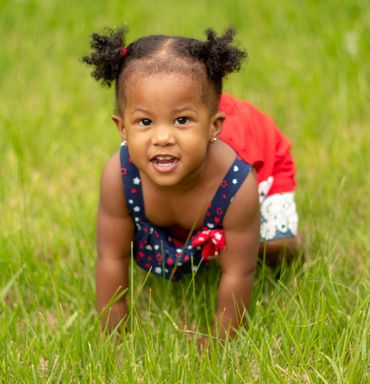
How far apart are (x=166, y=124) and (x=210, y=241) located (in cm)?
48

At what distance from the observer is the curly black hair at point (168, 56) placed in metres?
2.28

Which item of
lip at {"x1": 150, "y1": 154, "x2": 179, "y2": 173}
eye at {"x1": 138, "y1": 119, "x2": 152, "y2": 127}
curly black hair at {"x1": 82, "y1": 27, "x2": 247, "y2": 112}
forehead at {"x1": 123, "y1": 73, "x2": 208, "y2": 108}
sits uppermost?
curly black hair at {"x1": 82, "y1": 27, "x2": 247, "y2": 112}

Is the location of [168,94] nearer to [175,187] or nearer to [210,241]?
[175,187]

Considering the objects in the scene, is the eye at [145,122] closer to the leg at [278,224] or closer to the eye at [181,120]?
the eye at [181,120]

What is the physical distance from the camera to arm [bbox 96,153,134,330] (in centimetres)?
260

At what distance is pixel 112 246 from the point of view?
2654 mm

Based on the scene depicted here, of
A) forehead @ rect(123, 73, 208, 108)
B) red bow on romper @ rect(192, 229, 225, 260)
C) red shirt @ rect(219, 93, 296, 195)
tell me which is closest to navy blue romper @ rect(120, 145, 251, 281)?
red bow on romper @ rect(192, 229, 225, 260)

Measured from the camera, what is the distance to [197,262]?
2.73 metres

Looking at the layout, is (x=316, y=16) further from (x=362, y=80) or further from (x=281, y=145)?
(x=281, y=145)

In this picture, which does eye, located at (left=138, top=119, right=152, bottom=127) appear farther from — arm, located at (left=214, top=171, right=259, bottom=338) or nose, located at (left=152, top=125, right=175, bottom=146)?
arm, located at (left=214, top=171, right=259, bottom=338)

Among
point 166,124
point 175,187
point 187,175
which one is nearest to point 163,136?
point 166,124

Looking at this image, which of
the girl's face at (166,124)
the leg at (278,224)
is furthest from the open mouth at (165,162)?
the leg at (278,224)

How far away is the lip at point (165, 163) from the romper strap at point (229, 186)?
0.25m

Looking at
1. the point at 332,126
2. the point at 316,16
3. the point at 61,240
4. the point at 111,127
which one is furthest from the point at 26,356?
the point at 316,16
